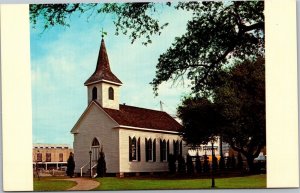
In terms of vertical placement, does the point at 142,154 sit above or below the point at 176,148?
below

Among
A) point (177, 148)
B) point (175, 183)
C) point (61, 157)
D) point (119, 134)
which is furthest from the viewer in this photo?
point (177, 148)

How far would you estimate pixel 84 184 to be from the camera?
1296 cm

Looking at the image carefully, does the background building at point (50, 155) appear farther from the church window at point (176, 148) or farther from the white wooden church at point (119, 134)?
the church window at point (176, 148)

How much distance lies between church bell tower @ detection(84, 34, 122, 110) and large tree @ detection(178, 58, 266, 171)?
4.05 feet

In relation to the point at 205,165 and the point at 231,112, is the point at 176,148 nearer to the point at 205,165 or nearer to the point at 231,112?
the point at 205,165

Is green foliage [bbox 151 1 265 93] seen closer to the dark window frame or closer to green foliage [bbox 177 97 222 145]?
green foliage [bbox 177 97 222 145]

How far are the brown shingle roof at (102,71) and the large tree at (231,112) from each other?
1384 millimetres

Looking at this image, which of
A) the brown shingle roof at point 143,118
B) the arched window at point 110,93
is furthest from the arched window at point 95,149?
the arched window at point 110,93

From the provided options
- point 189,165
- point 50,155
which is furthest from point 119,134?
point 189,165

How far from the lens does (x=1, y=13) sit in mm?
12578

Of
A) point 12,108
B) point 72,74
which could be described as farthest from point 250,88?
point 12,108

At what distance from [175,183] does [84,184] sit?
1646 millimetres

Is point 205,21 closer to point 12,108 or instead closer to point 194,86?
point 194,86

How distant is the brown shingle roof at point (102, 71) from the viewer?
41.8 ft
